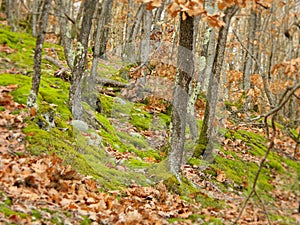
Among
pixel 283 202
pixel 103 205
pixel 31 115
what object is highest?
pixel 31 115

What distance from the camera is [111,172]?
21.5 feet

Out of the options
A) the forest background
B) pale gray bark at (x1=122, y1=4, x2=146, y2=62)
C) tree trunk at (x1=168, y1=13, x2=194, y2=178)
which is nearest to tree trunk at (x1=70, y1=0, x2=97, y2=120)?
the forest background

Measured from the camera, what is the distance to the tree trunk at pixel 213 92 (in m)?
9.20

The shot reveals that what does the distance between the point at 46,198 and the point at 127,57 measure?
15.4m

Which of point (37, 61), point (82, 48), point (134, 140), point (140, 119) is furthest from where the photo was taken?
point (140, 119)

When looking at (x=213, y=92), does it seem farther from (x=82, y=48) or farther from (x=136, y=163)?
(x=82, y=48)

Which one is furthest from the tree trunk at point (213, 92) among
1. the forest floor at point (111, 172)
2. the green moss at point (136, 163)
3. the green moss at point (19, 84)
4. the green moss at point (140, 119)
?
the green moss at point (19, 84)

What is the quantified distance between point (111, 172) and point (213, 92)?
4017 millimetres

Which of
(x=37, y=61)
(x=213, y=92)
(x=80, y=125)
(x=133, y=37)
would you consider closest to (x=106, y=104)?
(x=80, y=125)

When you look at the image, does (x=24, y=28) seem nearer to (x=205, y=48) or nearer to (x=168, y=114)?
(x=168, y=114)

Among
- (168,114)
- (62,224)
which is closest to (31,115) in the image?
(62,224)

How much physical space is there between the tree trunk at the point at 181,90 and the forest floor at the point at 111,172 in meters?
0.36

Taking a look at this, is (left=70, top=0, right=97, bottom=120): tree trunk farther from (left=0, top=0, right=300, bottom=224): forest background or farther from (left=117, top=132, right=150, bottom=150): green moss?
(left=117, top=132, right=150, bottom=150): green moss

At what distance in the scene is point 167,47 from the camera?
12891 millimetres
